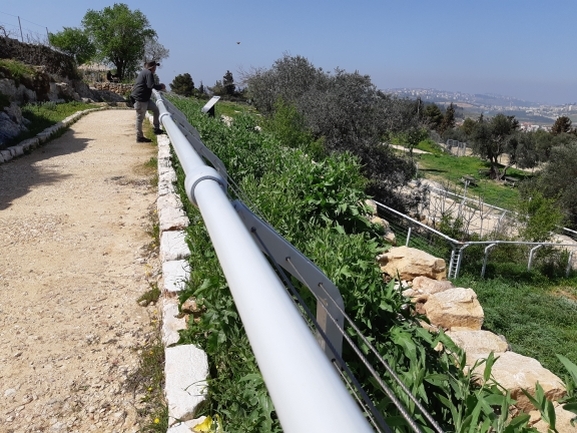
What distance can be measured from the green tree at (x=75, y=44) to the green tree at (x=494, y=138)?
34.9 m

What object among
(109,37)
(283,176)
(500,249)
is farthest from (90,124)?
(109,37)

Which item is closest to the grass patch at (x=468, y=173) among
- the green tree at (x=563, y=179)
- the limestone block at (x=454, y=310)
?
the green tree at (x=563, y=179)

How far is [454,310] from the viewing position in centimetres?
429

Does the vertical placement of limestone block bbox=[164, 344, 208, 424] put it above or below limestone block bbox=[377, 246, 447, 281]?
above

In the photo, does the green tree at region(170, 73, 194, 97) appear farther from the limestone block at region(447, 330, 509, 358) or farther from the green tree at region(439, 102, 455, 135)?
the limestone block at region(447, 330, 509, 358)

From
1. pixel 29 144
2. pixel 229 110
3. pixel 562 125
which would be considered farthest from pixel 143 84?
pixel 562 125

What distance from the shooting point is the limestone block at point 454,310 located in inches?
167

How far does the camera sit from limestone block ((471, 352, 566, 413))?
9.39 ft

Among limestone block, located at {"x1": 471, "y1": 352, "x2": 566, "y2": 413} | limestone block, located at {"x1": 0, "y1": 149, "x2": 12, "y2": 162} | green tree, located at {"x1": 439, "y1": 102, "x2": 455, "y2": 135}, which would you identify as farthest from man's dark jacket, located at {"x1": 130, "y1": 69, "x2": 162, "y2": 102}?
green tree, located at {"x1": 439, "y1": 102, "x2": 455, "y2": 135}

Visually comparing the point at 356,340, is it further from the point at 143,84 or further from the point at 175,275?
the point at 143,84

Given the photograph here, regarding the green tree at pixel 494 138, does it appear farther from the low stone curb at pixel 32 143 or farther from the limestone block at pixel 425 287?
the limestone block at pixel 425 287

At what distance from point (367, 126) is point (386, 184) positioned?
1.94m

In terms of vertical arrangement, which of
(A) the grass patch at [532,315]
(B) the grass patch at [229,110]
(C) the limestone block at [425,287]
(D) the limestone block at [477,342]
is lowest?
(A) the grass patch at [532,315]

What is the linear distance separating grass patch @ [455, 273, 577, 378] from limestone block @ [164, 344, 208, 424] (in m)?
3.97
